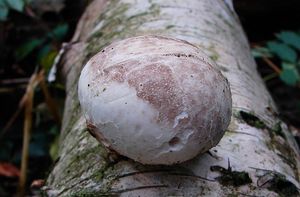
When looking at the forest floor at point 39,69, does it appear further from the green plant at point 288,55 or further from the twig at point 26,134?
the green plant at point 288,55

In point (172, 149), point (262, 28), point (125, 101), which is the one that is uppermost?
point (125, 101)

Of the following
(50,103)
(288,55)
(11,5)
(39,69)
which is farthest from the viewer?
(39,69)

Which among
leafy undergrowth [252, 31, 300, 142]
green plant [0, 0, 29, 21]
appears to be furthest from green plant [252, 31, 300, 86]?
green plant [0, 0, 29, 21]

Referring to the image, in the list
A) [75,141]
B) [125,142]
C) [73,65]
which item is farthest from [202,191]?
[73,65]

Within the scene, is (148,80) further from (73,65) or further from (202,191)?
(73,65)

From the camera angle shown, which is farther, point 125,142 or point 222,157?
point 222,157

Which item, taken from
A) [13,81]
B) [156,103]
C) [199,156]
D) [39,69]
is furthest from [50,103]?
[156,103]

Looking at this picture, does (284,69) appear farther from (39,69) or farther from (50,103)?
(39,69)
